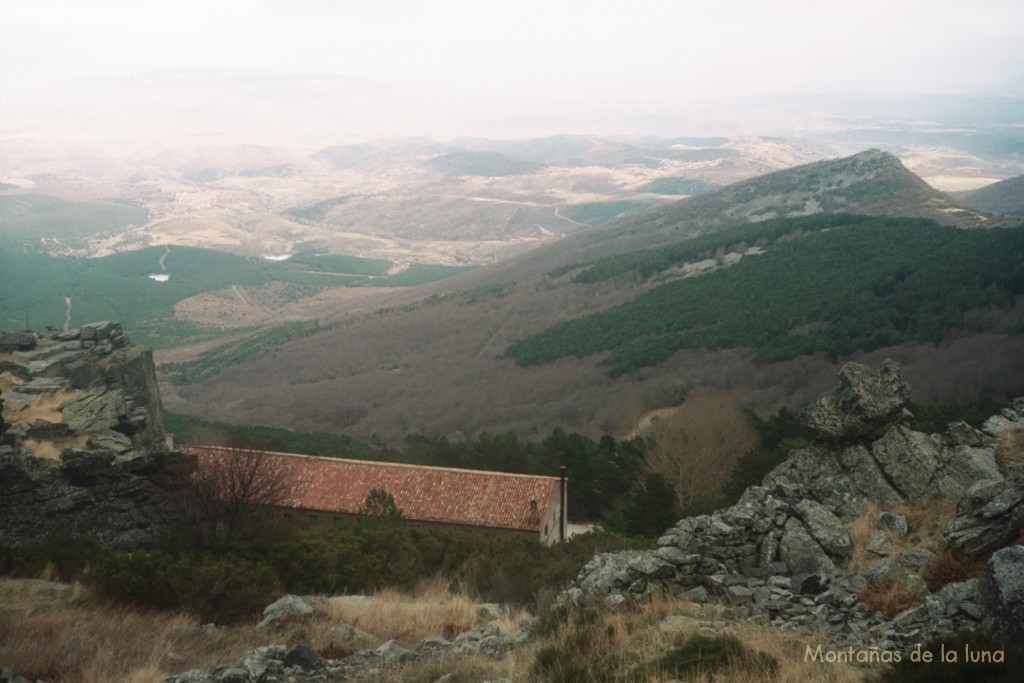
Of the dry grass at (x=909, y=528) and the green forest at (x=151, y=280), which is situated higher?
the dry grass at (x=909, y=528)

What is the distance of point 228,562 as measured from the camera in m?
13.2

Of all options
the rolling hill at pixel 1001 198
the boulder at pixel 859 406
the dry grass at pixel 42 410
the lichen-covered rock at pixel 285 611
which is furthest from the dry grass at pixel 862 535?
the rolling hill at pixel 1001 198

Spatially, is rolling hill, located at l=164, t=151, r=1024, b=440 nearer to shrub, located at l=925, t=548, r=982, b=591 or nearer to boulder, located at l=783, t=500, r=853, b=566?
boulder, located at l=783, t=500, r=853, b=566

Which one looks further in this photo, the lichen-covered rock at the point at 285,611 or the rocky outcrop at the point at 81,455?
the rocky outcrop at the point at 81,455

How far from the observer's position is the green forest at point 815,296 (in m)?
52.9

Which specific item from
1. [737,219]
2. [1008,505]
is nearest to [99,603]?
[1008,505]

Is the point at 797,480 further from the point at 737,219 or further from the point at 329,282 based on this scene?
the point at 329,282

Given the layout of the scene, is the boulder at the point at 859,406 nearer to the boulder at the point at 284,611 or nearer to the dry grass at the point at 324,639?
the dry grass at the point at 324,639

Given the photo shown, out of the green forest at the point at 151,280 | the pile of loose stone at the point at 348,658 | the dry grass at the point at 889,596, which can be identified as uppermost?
the dry grass at the point at 889,596

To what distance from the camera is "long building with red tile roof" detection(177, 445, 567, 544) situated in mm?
26500

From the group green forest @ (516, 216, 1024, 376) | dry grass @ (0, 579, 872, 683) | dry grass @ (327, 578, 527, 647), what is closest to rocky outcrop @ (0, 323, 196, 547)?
dry grass @ (0, 579, 872, 683)

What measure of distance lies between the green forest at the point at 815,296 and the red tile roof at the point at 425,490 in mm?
29607

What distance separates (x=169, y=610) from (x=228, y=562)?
1.57 metres

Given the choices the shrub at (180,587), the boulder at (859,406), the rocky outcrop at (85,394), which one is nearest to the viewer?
the shrub at (180,587)
